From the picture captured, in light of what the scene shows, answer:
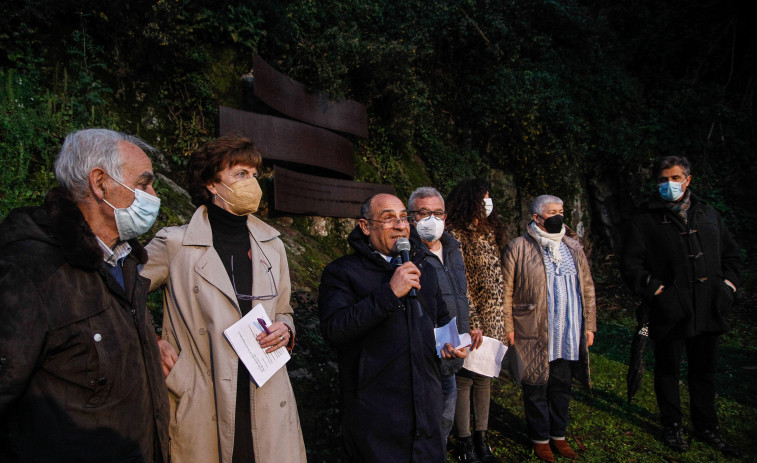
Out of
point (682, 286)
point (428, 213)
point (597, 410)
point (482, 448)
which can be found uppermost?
point (428, 213)

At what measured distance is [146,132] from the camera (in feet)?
20.8

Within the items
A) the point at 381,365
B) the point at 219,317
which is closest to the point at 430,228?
the point at 381,365

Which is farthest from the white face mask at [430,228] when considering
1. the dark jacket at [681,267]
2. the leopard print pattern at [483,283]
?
the dark jacket at [681,267]

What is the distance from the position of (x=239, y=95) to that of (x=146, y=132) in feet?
5.11

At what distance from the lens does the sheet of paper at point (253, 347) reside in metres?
2.30

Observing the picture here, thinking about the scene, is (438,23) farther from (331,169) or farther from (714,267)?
(714,267)

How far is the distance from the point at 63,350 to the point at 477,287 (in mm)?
3144

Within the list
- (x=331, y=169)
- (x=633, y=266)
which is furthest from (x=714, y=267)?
(x=331, y=169)

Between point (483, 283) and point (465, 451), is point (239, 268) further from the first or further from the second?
point (465, 451)

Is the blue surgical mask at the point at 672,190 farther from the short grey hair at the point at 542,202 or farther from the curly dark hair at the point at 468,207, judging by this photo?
the curly dark hair at the point at 468,207

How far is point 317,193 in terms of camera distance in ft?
23.6

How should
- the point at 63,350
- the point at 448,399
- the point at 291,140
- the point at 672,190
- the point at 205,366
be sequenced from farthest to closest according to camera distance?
1. the point at 291,140
2. the point at 672,190
3. the point at 448,399
4. the point at 205,366
5. the point at 63,350

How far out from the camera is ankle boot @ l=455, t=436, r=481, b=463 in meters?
3.89

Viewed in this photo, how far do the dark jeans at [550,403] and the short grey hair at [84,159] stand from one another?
141 inches
